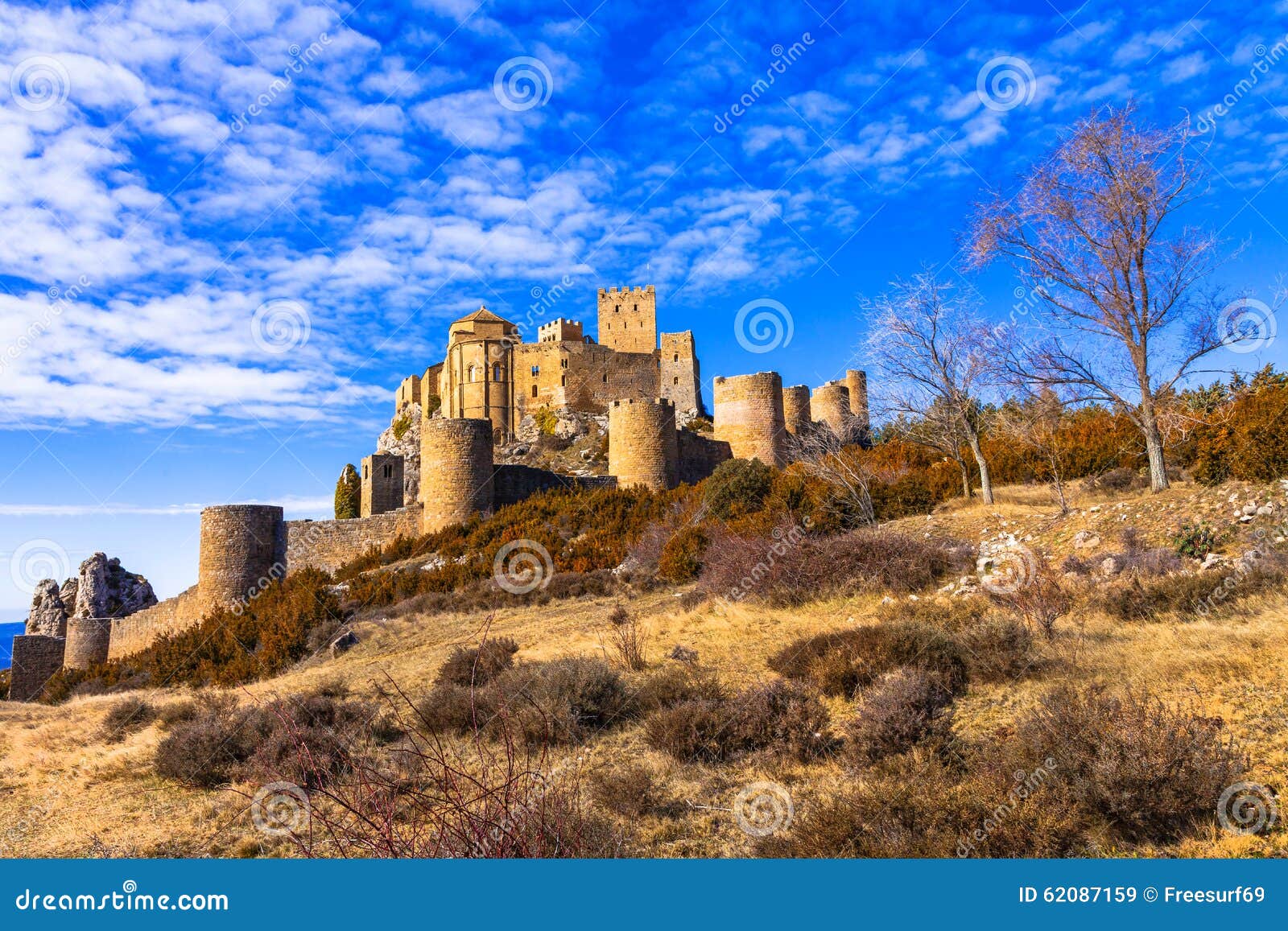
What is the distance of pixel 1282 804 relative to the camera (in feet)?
13.5

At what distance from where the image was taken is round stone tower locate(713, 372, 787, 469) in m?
29.1

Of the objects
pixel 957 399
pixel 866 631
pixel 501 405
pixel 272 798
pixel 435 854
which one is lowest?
pixel 272 798

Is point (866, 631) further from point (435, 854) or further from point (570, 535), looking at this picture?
point (570, 535)

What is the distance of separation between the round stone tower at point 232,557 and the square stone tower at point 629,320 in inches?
1350

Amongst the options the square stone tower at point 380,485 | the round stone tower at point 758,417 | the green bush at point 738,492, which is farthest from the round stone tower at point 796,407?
the square stone tower at point 380,485

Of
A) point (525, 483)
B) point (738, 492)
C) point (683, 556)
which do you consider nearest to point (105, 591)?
point (525, 483)

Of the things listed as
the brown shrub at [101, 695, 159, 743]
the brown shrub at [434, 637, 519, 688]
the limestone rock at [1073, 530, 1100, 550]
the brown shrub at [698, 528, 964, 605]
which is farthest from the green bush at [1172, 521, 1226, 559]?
the brown shrub at [101, 695, 159, 743]

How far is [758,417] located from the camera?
29.3 metres

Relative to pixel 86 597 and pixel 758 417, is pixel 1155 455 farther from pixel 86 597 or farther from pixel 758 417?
pixel 86 597

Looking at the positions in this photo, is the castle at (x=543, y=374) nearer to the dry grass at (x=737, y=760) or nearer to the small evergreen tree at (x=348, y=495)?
the small evergreen tree at (x=348, y=495)

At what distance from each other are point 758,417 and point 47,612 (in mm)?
27974

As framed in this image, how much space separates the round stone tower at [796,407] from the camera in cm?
3278

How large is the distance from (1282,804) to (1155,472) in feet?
32.9

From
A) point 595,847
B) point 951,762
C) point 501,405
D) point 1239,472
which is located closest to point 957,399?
point 1239,472
